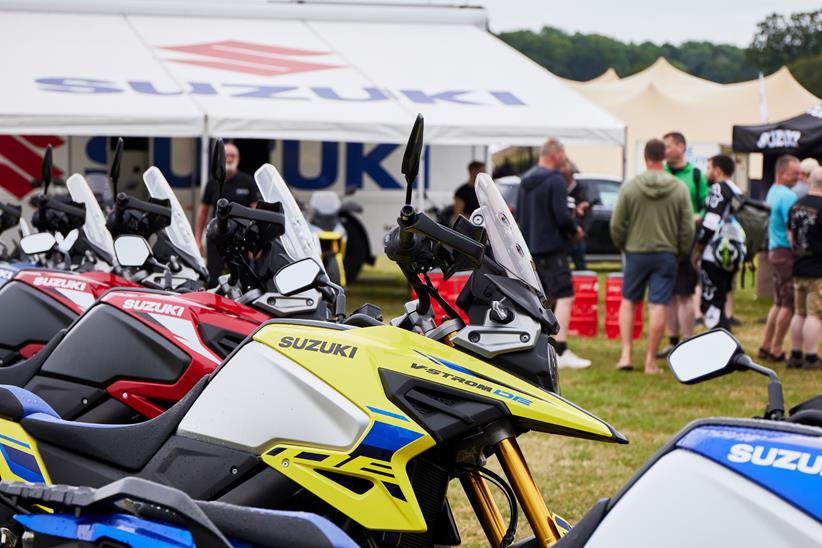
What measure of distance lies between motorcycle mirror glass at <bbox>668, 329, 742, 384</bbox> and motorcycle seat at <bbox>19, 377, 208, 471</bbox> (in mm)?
1495

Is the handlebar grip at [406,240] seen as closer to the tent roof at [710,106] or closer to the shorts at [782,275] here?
the shorts at [782,275]

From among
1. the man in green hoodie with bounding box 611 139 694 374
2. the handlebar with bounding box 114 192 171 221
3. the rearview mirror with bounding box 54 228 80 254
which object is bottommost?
the man in green hoodie with bounding box 611 139 694 374

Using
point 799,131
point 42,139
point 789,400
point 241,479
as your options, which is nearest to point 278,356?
point 241,479

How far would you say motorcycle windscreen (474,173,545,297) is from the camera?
3.67m

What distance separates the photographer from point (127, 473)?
145 inches

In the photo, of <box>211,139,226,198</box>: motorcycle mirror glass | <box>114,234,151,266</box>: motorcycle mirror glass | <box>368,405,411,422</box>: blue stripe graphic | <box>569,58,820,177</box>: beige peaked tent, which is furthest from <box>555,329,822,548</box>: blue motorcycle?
<box>569,58,820,177</box>: beige peaked tent

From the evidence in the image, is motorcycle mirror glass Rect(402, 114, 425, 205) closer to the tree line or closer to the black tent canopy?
the black tent canopy

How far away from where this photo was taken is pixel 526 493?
133 inches

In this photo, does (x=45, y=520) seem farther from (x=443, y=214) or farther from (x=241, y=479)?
(x=443, y=214)

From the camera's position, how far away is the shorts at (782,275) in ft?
37.2

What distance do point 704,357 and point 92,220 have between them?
481cm

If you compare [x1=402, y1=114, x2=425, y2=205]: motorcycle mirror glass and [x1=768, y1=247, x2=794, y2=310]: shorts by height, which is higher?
[x1=402, y1=114, x2=425, y2=205]: motorcycle mirror glass

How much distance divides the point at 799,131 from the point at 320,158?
20.9 feet

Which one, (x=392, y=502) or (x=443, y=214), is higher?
(x=392, y=502)
